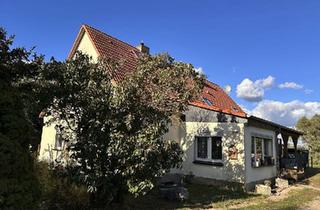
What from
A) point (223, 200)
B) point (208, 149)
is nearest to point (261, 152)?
point (208, 149)

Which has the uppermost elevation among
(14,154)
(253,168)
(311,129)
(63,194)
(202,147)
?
(311,129)

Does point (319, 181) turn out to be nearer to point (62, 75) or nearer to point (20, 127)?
point (62, 75)

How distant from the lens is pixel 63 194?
33.8ft

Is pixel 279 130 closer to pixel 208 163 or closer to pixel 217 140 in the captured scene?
pixel 217 140

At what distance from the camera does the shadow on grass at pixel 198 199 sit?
38.5ft

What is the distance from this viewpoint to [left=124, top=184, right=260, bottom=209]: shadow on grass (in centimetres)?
1174

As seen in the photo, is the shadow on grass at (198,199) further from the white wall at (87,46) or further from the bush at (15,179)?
the white wall at (87,46)

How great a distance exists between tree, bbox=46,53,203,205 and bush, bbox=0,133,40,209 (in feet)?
11.4

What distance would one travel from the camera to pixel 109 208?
1055cm

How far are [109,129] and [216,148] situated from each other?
845 cm

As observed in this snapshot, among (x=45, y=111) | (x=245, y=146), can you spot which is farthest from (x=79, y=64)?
(x=245, y=146)

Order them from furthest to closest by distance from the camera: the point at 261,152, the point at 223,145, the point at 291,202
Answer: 1. the point at 261,152
2. the point at 223,145
3. the point at 291,202

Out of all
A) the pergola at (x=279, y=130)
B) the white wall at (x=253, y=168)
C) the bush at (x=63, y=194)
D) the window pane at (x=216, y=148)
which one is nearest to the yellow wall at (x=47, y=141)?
the window pane at (x=216, y=148)

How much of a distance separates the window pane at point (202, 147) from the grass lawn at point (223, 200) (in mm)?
1725
